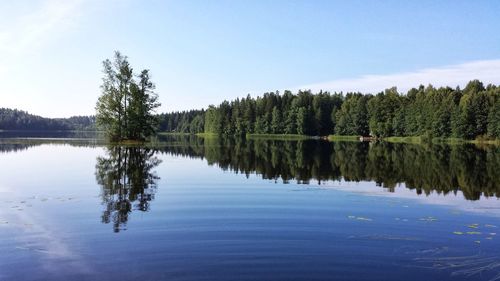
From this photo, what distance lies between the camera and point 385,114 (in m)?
152

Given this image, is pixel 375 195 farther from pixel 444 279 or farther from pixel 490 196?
pixel 444 279

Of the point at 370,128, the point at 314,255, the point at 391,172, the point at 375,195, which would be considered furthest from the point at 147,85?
the point at 370,128

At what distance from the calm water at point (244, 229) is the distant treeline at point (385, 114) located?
335ft

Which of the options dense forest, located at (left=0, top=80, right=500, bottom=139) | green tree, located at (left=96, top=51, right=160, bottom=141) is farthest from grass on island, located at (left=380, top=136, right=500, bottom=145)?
green tree, located at (left=96, top=51, right=160, bottom=141)

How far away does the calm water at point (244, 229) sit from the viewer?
416 inches

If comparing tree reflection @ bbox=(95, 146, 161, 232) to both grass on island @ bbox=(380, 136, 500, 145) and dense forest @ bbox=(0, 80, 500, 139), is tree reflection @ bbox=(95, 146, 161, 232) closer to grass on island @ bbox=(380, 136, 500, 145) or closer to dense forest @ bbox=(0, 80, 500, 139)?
dense forest @ bbox=(0, 80, 500, 139)

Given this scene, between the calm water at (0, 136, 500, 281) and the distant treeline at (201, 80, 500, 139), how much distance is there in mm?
102227

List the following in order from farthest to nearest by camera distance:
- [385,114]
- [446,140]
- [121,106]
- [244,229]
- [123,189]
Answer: [385,114]
[446,140]
[121,106]
[123,189]
[244,229]

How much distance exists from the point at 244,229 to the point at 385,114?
474 ft

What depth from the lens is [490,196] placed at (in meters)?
23.0

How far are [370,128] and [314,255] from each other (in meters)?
147

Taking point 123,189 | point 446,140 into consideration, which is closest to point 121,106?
point 123,189

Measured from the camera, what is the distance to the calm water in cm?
1056

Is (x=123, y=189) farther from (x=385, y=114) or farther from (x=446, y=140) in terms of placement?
(x=385, y=114)
